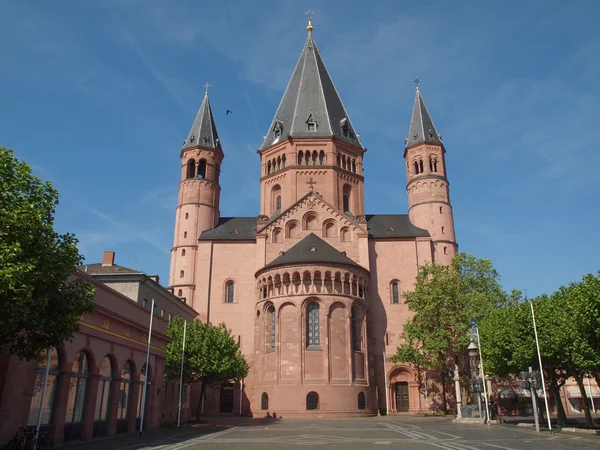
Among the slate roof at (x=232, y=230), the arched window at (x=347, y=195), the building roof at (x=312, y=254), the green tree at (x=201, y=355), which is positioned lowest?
the green tree at (x=201, y=355)

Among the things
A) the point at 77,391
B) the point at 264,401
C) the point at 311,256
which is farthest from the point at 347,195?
the point at 77,391

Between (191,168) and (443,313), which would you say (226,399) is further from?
(191,168)

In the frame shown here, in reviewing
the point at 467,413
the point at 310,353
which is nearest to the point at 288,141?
the point at 310,353

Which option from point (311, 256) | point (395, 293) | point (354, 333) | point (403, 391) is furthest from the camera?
point (395, 293)

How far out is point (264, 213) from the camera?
62.3m

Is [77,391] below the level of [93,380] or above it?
below

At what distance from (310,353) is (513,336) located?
1876 centimetres

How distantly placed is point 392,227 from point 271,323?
63.9ft

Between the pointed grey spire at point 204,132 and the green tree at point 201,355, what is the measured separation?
2769 centimetres

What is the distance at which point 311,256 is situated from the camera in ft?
159

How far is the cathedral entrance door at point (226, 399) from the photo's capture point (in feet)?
170

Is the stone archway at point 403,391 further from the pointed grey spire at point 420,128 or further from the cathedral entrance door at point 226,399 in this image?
the pointed grey spire at point 420,128

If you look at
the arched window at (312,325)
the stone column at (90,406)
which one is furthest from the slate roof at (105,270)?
the arched window at (312,325)

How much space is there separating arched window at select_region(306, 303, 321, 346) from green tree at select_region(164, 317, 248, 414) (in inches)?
289
